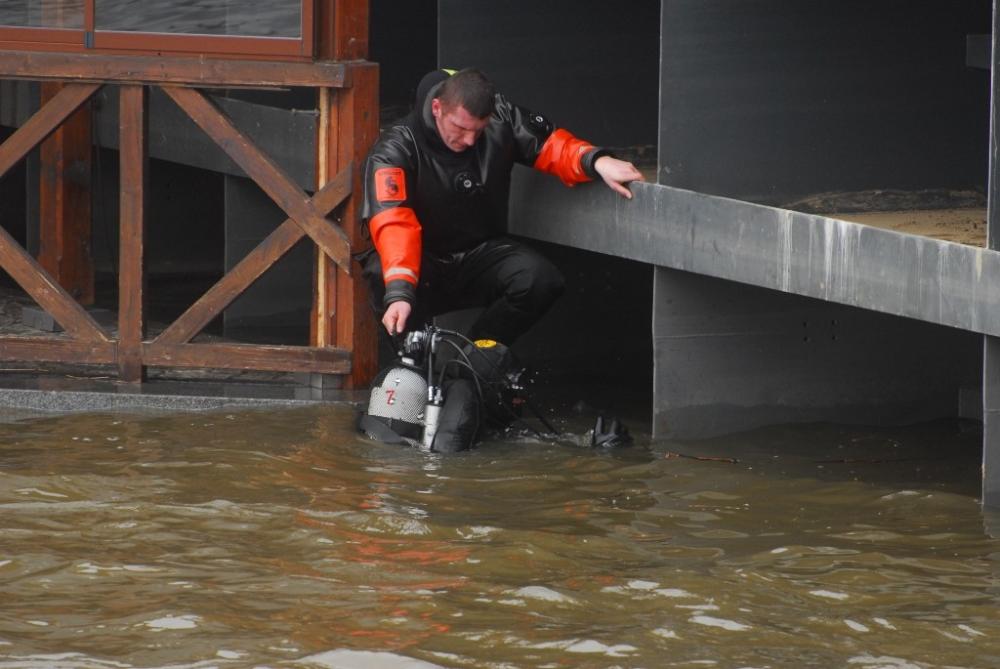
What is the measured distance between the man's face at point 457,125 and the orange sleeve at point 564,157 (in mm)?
284

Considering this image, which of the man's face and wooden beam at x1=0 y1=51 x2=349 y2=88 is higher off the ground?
wooden beam at x1=0 y1=51 x2=349 y2=88

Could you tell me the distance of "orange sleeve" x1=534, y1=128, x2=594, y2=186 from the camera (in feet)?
22.1

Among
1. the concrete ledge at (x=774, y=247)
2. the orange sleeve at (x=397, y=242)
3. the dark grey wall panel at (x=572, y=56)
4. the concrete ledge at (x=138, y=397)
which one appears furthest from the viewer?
the dark grey wall panel at (x=572, y=56)

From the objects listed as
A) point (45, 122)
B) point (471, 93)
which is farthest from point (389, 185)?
point (45, 122)

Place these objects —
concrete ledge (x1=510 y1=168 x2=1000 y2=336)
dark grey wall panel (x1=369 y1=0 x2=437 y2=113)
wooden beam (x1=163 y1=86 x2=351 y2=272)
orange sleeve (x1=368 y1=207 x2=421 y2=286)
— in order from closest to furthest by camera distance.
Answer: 1. concrete ledge (x1=510 y1=168 x2=1000 y2=336)
2. orange sleeve (x1=368 y1=207 x2=421 y2=286)
3. wooden beam (x1=163 y1=86 x2=351 y2=272)
4. dark grey wall panel (x1=369 y1=0 x2=437 y2=113)

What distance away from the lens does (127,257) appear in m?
7.27

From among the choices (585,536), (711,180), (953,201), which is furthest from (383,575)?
(953,201)

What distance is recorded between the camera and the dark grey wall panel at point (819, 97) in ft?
21.5

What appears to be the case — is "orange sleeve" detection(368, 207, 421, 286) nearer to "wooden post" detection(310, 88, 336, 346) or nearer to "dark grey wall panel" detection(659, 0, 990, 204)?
"wooden post" detection(310, 88, 336, 346)

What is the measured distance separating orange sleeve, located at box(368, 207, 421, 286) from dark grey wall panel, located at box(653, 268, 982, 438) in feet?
3.28

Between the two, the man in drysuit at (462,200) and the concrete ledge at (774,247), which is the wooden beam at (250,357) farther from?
the concrete ledge at (774,247)

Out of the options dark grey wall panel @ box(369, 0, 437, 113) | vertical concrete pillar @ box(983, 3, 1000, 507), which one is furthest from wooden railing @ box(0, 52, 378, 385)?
dark grey wall panel @ box(369, 0, 437, 113)

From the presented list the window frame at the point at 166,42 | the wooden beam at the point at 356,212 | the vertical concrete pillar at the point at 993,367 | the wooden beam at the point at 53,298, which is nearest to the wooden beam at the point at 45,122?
the window frame at the point at 166,42

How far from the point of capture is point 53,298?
7289 mm
